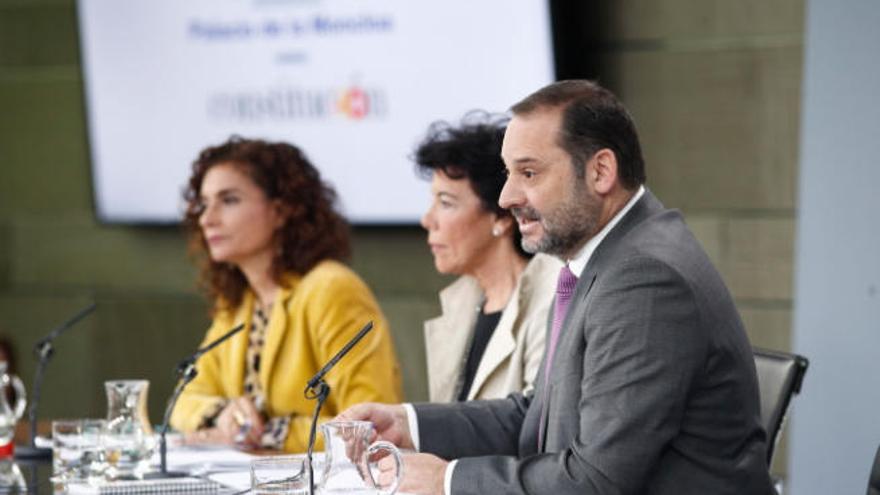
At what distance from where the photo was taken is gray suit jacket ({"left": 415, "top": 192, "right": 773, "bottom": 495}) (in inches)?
93.4

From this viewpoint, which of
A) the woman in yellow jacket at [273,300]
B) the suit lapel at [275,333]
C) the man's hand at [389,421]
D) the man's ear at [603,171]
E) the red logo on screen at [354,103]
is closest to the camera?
the man's ear at [603,171]

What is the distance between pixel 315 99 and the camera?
5633mm

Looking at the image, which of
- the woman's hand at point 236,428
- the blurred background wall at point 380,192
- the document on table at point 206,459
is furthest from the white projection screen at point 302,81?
the document on table at point 206,459

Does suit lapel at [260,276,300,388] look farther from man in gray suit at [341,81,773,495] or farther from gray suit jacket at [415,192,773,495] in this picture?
gray suit jacket at [415,192,773,495]

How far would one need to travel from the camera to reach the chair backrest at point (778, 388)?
118 inches

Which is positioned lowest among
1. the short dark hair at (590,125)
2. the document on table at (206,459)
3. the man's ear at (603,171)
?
the document on table at (206,459)

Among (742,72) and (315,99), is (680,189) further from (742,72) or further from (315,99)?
(315,99)

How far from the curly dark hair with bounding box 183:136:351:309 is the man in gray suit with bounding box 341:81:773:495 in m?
1.60

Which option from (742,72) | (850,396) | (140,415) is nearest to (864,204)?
(850,396)

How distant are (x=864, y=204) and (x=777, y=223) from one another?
2.20 ft

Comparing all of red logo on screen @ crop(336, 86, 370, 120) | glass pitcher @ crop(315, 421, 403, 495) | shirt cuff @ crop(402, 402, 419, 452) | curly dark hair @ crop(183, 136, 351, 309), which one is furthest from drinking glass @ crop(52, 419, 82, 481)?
red logo on screen @ crop(336, 86, 370, 120)

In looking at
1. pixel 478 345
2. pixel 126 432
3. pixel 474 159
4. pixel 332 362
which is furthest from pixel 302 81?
pixel 332 362

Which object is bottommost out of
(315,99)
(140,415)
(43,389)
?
(43,389)

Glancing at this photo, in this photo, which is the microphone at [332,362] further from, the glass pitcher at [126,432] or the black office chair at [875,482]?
the black office chair at [875,482]
